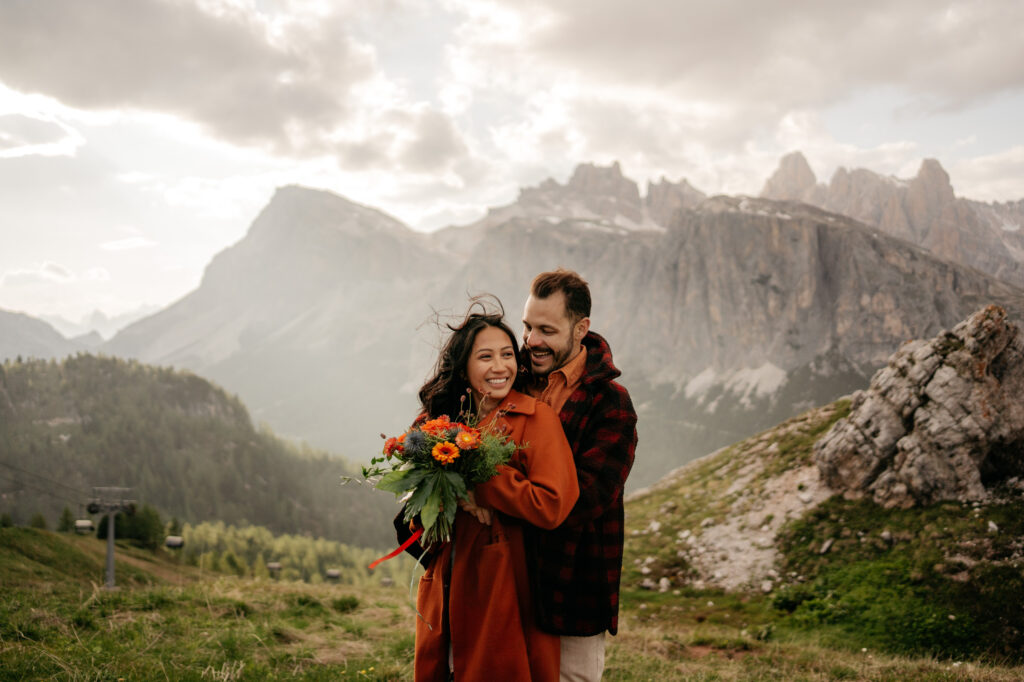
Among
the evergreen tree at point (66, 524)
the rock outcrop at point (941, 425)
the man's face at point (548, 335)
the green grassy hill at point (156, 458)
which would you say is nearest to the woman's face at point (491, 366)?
the man's face at point (548, 335)

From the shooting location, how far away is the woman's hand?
3.82 meters

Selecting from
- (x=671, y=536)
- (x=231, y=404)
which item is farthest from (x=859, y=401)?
(x=231, y=404)

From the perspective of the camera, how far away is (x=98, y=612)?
8.49 m

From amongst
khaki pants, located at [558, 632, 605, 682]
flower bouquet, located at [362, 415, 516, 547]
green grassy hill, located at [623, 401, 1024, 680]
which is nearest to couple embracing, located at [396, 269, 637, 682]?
khaki pants, located at [558, 632, 605, 682]

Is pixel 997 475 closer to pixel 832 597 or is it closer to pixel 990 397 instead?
pixel 990 397

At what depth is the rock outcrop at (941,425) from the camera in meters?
14.2

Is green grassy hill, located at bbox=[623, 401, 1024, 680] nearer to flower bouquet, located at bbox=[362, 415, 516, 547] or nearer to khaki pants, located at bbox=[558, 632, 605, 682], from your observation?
khaki pants, located at bbox=[558, 632, 605, 682]

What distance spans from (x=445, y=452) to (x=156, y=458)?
487 ft

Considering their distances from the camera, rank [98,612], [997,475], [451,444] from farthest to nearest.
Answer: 1. [997,475]
2. [98,612]
3. [451,444]

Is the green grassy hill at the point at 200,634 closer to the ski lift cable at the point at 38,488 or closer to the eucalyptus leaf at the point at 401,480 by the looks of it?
the eucalyptus leaf at the point at 401,480

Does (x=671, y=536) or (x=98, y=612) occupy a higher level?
(x=98, y=612)

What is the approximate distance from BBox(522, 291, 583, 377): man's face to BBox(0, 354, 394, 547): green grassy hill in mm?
106349

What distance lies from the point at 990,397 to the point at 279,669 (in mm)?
17691

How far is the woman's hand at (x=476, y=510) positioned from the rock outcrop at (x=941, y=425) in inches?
595
